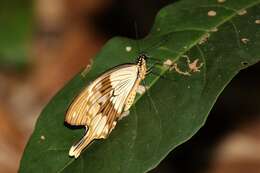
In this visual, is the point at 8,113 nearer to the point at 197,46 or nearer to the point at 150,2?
the point at 150,2

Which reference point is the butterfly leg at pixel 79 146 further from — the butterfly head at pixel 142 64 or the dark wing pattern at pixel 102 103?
the butterfly head at pixel 142 64

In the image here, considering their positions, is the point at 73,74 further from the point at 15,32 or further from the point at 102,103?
the point at 102,103

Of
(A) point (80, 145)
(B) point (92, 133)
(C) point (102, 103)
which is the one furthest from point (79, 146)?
(C) point (102, 103)

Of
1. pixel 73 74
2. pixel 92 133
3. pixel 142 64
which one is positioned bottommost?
pixel 73 74

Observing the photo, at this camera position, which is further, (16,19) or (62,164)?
(16,19)

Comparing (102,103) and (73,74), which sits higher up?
(102,103)

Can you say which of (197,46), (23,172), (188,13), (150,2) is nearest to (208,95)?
(197,46)

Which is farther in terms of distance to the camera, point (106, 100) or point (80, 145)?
point (106, 100)
